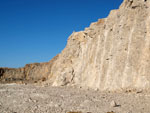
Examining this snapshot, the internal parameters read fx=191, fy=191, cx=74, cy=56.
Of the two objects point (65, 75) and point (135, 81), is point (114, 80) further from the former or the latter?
point (65, 75)

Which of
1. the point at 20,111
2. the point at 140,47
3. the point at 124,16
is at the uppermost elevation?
the point at 124,16

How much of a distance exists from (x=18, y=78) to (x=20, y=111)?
48.9m

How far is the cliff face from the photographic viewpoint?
55.9ft

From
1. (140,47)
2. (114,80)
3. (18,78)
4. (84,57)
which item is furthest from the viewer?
(18,78)

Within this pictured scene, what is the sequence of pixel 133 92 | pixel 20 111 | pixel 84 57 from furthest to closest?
1. pixel 84 57
2. pixel 133 92
3. pixel 20 111

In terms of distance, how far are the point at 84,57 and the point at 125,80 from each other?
12.6 meters

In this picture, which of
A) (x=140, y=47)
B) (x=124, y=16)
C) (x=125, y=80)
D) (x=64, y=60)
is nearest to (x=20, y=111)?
(x=125, y=80)

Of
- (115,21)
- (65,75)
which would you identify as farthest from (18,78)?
(115,21)

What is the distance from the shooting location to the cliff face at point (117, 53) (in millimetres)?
17031

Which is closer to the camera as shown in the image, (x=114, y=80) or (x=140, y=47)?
(x=140, y=47)

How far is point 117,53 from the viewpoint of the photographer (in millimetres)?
20188

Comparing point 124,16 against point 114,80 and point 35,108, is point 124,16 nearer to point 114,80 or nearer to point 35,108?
point 114,80

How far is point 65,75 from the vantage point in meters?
30.7

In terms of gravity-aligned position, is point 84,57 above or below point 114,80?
above
